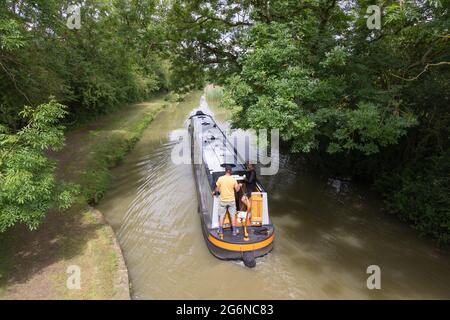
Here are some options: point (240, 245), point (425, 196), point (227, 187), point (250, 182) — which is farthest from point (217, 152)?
point (425, 196)

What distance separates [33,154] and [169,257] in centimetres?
388

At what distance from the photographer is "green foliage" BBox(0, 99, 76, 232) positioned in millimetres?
5543

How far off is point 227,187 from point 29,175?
157 inches

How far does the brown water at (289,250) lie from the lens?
6.65 meters

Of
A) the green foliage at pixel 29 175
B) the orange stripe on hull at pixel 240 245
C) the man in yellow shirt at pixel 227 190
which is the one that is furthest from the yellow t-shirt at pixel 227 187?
the green foliage at pixel 29 175

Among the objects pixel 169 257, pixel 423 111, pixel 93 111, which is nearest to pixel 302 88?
pixel 423 111

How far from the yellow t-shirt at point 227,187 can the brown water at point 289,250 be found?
1.64 metres

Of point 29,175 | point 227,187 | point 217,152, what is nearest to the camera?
point 29,175

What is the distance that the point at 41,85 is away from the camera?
30.9 ft

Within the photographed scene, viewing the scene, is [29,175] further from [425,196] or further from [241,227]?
[425,196]

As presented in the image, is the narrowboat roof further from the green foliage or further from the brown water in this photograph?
the green foliage

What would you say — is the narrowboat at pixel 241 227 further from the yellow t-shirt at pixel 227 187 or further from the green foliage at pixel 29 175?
the green foliage at pixel 29 175

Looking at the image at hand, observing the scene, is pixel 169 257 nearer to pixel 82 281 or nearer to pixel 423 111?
pixel 82 281

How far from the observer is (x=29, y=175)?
5641 mm
